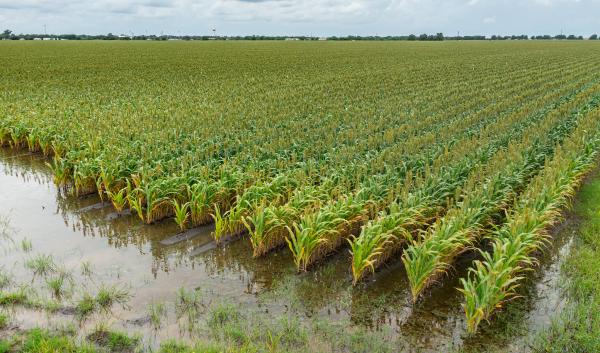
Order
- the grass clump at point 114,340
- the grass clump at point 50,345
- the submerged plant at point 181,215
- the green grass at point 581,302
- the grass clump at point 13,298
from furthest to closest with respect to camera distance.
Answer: the submerged plant at point 181,215, the grass clump at point 13,298, the green grass at point 581,302, the grass clump at point 114,340, the grass clump at point 50,345

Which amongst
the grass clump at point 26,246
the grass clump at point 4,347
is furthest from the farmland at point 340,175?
the grass clump at point 4,347

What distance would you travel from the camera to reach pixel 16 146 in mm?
14453

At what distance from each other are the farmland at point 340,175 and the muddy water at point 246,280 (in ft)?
0.24

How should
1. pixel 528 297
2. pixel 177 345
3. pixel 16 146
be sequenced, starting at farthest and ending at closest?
pixel 16 146, pixel 528 297, pixel 177 345

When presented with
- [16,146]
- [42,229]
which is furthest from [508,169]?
[16,146]

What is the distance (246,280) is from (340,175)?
11.5 ft

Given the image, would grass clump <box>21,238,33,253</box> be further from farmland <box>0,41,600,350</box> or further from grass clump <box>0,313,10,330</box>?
grass clump <box>0,313,10,330</box>

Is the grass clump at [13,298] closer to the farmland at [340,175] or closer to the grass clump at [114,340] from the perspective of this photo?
the grass clump at [114,340]

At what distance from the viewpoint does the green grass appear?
546 centimetres

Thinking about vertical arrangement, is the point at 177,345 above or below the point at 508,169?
below

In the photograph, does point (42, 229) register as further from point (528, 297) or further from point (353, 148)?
point (528, 297)

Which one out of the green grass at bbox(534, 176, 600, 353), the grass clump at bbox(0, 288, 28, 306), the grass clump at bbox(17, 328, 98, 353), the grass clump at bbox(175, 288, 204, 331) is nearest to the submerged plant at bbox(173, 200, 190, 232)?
the grass clump at bbox(175, 288, 204, 331)

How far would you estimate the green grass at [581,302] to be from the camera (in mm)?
5457

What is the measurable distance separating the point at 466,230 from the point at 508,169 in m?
3.22
